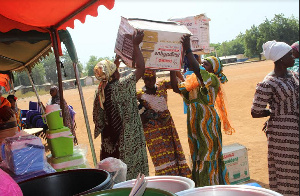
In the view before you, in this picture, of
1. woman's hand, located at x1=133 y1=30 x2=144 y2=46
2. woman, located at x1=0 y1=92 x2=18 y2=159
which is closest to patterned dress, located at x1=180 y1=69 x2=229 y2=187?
woman's hand, located at x1=133 y1=30 x2=144 y2=46

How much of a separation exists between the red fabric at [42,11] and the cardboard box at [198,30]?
1574mm

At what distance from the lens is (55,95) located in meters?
8.28

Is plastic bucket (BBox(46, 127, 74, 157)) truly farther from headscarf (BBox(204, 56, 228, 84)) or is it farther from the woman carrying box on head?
headscarf (BBox(204, 56, 228, 84))

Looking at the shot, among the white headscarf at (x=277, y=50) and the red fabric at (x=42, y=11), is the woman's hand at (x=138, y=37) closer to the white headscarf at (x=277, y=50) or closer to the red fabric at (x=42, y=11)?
the red fabric at (x=42, y=11)

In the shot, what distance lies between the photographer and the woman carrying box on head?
4.15 m

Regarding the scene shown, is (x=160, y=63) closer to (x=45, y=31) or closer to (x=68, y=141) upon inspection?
(x=45, y=31)

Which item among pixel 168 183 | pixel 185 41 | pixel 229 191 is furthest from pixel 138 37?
Answer: pixel 229 191

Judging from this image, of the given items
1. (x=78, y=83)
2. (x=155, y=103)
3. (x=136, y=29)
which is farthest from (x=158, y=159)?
(x=136, y=29)

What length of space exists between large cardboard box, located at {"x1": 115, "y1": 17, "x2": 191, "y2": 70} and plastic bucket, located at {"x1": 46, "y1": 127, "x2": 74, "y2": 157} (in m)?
1.42

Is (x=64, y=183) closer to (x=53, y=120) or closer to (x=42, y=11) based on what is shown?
(x=53, y=120)

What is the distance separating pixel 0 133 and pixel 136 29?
1403 mm

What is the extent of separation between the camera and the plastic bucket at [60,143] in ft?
5.73

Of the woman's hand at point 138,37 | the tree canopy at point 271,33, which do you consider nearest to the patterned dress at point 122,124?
the woman's hand at point 138,37

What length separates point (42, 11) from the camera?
7.66ft
